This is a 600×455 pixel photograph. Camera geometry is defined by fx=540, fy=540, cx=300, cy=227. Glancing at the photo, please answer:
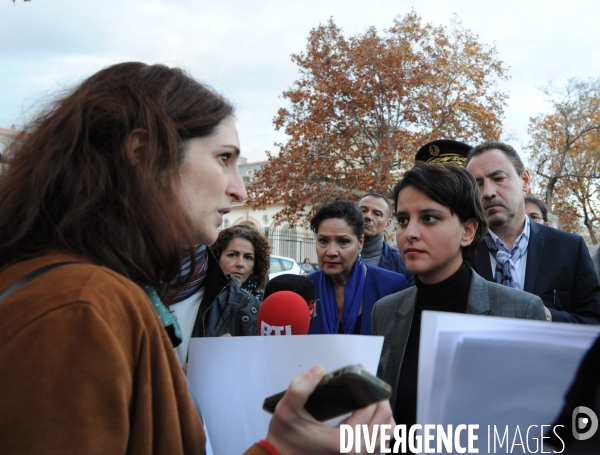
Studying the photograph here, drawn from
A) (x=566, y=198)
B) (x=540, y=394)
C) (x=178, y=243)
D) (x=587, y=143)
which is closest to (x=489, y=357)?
(x=540, y=394)

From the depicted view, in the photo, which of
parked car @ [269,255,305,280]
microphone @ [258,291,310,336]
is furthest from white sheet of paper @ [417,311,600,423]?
parked car @ [269,255,305,280]

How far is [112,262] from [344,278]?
300 cm

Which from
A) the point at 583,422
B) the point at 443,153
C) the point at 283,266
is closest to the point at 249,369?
the point at 583,422

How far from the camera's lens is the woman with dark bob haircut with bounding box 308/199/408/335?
3.82 metres

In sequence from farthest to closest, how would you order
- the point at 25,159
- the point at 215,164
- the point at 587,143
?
the point at 587,143
the point at 215,164
the point at 25,159

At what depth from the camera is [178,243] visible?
1.29 metres

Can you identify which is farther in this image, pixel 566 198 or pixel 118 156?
pixel 566 198

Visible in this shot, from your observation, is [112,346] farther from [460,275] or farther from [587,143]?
[587,143]

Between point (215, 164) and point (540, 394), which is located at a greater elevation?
point (215, 164)

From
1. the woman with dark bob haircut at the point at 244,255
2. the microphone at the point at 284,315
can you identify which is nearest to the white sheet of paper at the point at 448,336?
the microphone at the point at 284,315

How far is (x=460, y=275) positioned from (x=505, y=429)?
4.27ft

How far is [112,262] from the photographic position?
3.86 feet

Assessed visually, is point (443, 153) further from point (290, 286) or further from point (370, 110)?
point (370, 110)

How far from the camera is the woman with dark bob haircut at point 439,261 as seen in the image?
240 cm
